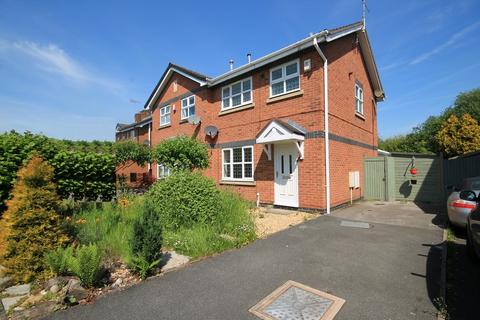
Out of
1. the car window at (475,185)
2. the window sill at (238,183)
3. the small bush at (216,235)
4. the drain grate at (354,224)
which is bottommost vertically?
the drain grate at (354,224)

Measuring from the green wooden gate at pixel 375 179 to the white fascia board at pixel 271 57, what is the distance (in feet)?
23.1

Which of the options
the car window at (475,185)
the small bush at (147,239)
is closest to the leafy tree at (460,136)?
the car window at (475,185)

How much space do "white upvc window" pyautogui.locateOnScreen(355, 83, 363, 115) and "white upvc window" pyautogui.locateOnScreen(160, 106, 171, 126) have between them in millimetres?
12237

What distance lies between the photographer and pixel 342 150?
36.3 ft

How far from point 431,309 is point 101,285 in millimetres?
4692

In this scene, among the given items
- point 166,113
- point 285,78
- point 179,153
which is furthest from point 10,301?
point 166,113

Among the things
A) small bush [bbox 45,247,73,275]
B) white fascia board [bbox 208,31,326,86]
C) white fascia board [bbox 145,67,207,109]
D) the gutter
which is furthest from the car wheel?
white fascia board [bbox 145,67,207,109]

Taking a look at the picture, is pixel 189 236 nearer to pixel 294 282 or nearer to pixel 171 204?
pixel 171 204

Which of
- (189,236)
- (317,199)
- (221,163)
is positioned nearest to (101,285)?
(189,236)

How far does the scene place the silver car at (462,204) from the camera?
6520mm

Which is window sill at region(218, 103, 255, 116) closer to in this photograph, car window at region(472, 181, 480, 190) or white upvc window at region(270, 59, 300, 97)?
white upvc window at region(270, 59, 300, 97)

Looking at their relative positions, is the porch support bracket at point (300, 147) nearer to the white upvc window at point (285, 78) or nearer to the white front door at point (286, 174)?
the white front door at point (286, 174)

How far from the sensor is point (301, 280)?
4230 millimetres

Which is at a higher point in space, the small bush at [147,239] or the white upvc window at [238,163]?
the white upvc window at [238,163]
